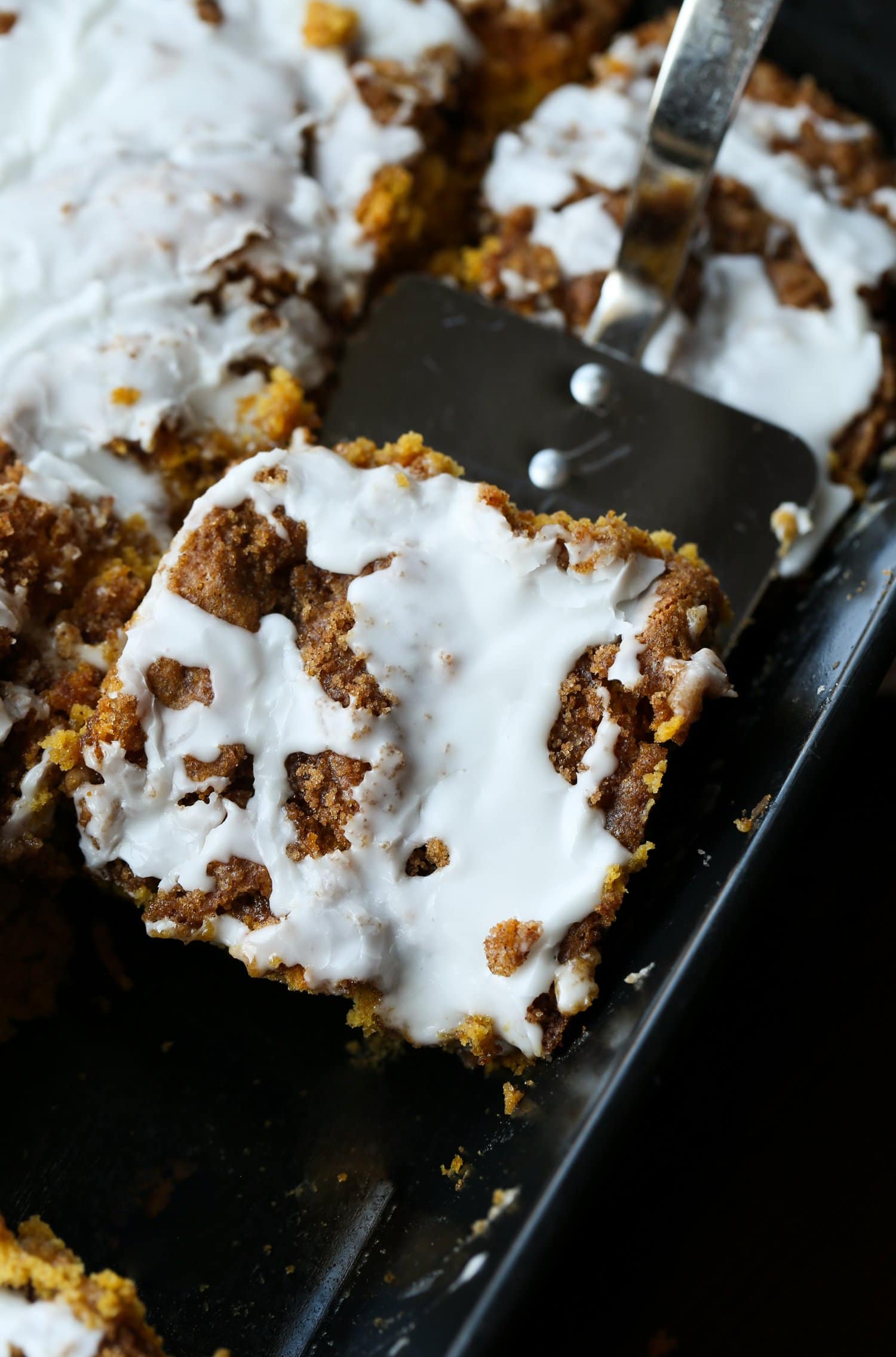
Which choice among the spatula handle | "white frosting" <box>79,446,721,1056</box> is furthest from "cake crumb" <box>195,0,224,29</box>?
"white frosting" <box>79,446,721,1056</box>

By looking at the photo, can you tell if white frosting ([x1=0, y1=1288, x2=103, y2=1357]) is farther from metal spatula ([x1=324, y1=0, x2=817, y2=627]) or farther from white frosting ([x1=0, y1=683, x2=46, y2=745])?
metal spatula ([x1=324, y1=0, x2=817, y2=627])

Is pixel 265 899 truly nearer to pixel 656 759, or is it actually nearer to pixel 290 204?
pixel 656 759

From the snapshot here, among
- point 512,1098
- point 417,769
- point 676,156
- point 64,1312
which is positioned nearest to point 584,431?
point 676,156

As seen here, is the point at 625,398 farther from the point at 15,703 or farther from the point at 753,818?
the point at 15,703

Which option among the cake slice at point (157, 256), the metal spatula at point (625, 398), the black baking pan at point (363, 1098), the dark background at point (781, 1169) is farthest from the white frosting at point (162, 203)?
the dark background at point (781, 1169)

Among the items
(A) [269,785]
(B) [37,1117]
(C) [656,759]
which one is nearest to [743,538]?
(C) [656,759]

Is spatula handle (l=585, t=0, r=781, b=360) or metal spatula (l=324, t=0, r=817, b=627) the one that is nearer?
spatula handle (l=585, t=0, r=781, b=360)
